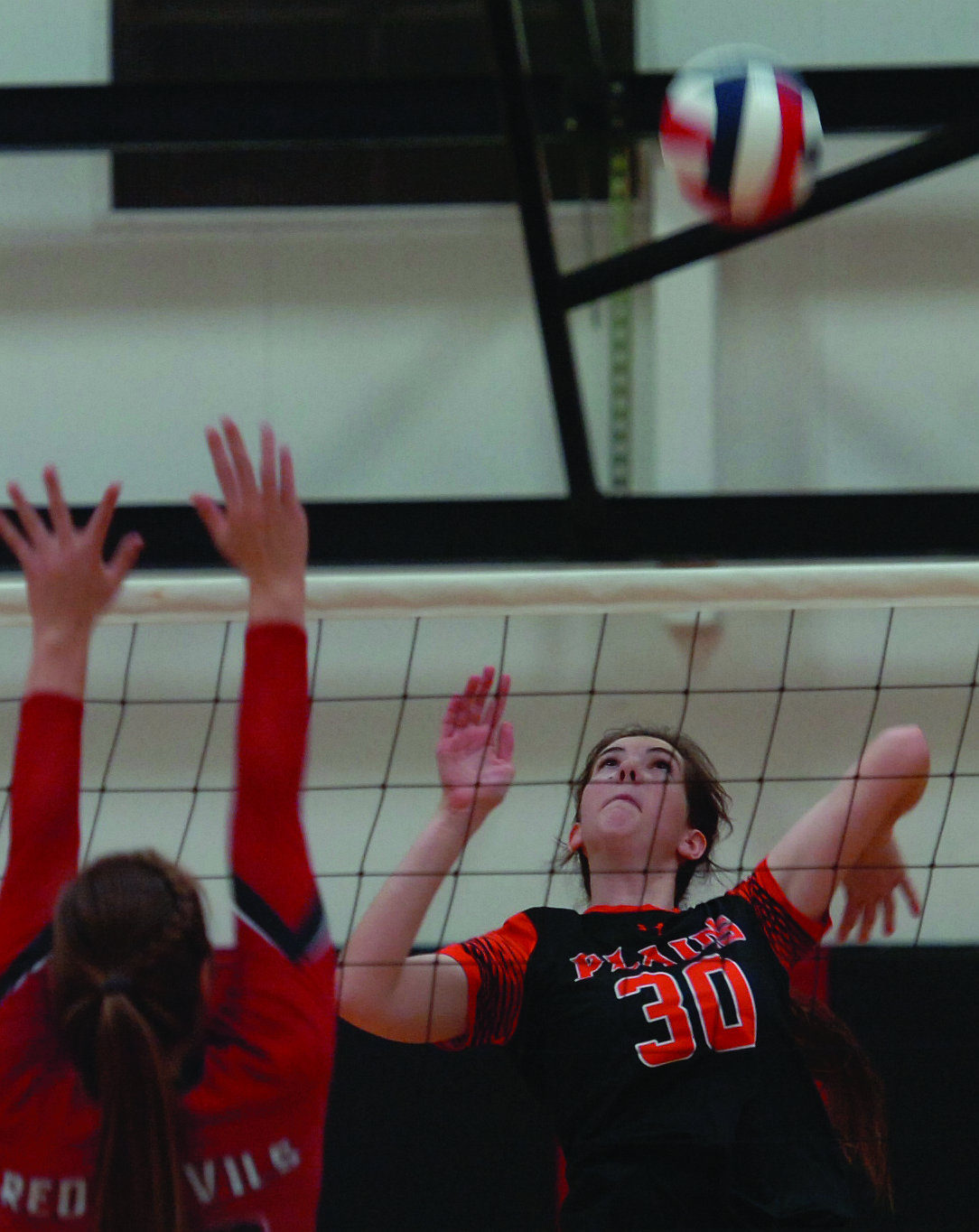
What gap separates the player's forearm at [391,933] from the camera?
2.13 m

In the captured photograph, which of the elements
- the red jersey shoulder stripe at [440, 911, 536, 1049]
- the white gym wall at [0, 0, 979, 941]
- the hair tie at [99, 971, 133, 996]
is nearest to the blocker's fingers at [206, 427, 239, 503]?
the hair tie at [99, 971, 133, 996]

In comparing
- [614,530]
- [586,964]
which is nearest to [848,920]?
[586,964]

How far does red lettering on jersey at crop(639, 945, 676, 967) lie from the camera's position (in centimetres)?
226

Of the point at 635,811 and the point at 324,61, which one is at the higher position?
the point at 324,61

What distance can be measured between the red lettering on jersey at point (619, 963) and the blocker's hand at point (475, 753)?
332 mm

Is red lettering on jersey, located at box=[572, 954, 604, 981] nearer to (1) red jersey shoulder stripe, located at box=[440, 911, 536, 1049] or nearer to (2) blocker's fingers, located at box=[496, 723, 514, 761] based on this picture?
(1) red jersey shoulder stripe, located at box=[440, 911, 536, 1049]

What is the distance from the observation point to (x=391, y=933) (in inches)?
84.4

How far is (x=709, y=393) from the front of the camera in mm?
4355

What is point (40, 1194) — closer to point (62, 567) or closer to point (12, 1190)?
point (12, 1190)

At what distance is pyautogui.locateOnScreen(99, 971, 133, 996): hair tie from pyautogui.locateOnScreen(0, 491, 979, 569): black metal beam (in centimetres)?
252

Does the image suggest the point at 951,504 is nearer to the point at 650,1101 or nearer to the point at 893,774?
the point at 893,774

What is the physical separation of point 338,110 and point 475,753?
2940 mm

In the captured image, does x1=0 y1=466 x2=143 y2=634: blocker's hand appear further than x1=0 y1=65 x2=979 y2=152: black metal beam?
No

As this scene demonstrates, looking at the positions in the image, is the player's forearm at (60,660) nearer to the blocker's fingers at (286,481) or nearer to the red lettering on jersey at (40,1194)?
the blocker's fingers at (286,481)
